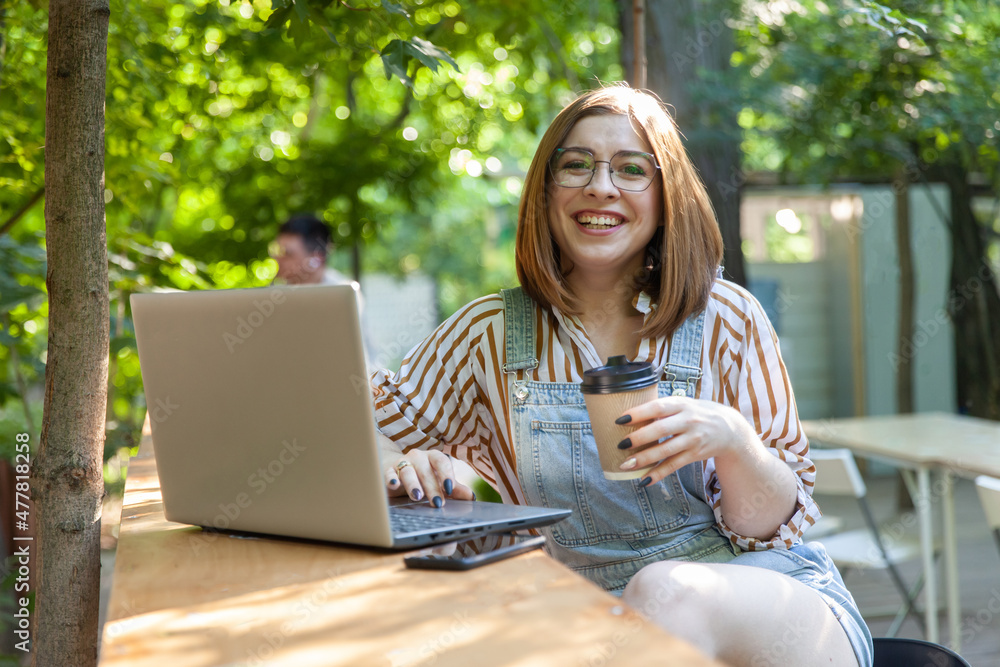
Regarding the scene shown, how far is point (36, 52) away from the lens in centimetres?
268

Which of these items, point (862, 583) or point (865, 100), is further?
point (862, 583)

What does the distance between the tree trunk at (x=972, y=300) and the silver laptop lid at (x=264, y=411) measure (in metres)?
6.15

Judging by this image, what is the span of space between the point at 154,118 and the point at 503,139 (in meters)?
6.78

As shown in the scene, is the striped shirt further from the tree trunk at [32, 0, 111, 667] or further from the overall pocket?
the tree trunk at [32, 0, 111, 667]

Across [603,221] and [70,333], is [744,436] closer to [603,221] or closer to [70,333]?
[603,221]

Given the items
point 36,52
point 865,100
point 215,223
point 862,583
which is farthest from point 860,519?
point 36,52

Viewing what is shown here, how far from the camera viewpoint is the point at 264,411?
113 cm

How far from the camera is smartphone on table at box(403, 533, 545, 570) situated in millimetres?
1034

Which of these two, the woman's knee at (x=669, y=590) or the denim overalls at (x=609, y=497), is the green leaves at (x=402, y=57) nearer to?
the denim overalls at (x=609, y=497)

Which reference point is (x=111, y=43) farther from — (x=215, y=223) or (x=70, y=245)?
(x=215, y=223)

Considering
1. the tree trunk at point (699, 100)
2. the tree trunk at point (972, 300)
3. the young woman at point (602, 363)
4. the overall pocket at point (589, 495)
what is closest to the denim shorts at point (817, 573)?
the young woman at point (602, 363)

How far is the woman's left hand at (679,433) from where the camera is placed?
114cm

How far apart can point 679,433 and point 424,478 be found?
0.43 m

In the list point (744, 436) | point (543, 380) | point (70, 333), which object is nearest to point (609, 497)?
point (543, 380)
